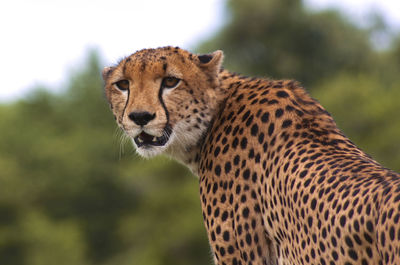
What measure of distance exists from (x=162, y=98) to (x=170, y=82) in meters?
0.16

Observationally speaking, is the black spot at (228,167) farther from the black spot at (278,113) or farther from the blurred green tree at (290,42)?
the blurred green tree at (290,42)

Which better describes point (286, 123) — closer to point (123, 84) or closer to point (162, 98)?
point (162, 98)

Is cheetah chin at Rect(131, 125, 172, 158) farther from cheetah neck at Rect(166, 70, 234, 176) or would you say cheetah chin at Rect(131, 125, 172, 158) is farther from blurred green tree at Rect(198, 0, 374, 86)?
blurred green tree at Rect(198, 0, 374, 86)

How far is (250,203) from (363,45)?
2140 inches

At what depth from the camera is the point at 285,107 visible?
4898mm

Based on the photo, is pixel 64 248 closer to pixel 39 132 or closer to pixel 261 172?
pixel 39 132

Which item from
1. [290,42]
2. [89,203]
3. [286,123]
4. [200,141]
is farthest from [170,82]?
[290,42]

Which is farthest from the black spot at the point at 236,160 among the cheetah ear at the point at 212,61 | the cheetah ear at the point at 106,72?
the cheetah ear at the point at 106,72

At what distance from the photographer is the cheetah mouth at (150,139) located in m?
5.23

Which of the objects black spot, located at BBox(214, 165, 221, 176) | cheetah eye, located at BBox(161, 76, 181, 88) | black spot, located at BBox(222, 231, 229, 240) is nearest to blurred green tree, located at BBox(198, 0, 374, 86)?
cheetah eye, located at BBox(161, 76, 181, 88)

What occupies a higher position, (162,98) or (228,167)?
(162,98)

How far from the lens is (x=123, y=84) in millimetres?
5363

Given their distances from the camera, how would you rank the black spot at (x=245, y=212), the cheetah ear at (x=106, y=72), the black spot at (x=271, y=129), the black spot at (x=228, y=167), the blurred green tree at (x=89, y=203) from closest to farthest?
the black spot at (x=245, y=212)
the black spot at (x=271, y=129)
the black spot at (x=228, y=167)
the cheetah ear at (x=106, y=72)
the blurred green tree at (x=89, y=203)

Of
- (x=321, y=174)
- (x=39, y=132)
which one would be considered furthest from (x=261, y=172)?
(x=39, y=132)
